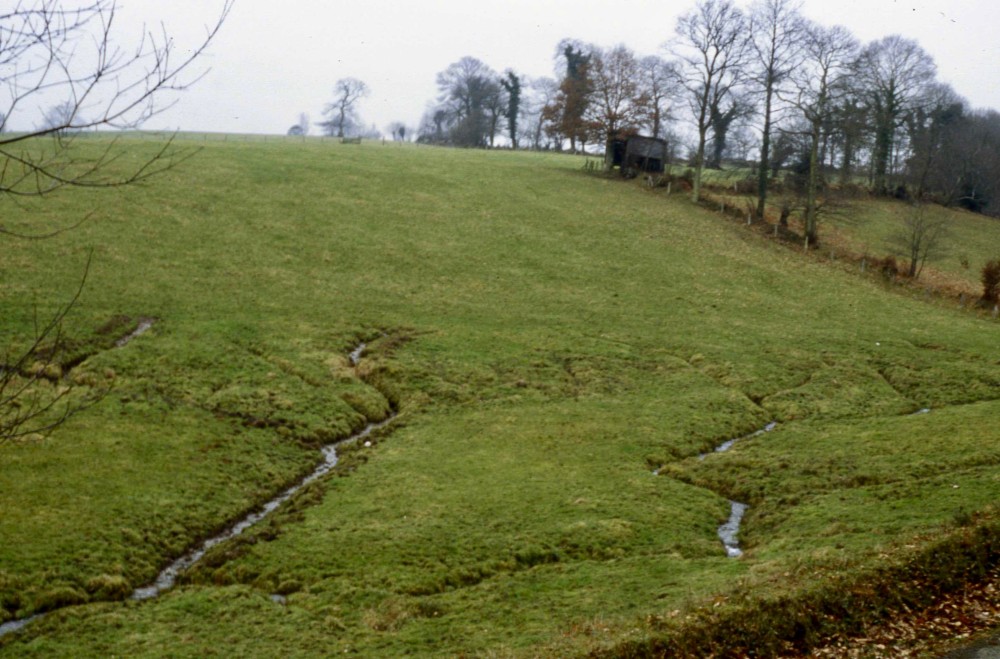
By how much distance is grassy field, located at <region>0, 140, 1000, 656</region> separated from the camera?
664 inches

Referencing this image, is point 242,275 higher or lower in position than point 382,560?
higher

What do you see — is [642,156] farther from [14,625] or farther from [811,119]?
[14,625]

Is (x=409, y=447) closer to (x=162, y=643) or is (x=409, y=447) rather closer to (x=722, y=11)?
(x=162, y=643)

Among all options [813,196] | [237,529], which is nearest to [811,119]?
[813,196]

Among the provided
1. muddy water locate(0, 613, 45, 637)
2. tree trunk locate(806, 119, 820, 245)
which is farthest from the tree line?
muddy water locate(0, 613, 45, 637)

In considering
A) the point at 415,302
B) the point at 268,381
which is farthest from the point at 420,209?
the point at 268,381

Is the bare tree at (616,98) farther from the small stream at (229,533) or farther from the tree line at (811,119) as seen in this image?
the small stream at (229,533)

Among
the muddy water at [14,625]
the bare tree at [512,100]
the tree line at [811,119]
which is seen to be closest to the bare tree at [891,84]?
the tree line at [811,119]

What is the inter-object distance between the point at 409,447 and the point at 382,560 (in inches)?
328

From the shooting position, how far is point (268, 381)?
1236 inches

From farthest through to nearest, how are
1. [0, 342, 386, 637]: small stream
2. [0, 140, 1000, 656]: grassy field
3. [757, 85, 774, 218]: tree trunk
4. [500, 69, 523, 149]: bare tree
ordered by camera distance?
[500, 69, 523, 149]: bare tree, [757, 85, 774, 218]: tree trunk, [0, 342, 386, 637]: small stream, [0, 140, 1000, 656]: grassy field

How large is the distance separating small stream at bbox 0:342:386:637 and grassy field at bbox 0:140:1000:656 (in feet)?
1.08

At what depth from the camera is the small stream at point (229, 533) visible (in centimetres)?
1777

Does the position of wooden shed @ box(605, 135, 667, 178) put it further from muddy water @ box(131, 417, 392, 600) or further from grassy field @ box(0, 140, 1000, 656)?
muddy water @ box(131, 417, 392, 600)
